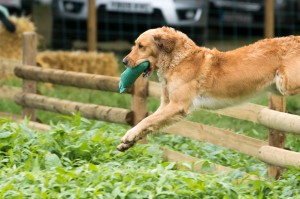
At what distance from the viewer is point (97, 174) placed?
25.3ft

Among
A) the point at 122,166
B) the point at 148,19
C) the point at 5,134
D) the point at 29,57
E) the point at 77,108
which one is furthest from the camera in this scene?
the point at 148,19

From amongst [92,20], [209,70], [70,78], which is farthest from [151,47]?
[92,20]

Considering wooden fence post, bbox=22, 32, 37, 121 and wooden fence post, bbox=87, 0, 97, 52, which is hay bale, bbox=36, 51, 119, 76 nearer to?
wooden fence post, bbox=87, 0, 97, 52

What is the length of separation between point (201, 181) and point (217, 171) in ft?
3.98

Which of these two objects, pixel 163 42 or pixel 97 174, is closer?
pixel 97 174

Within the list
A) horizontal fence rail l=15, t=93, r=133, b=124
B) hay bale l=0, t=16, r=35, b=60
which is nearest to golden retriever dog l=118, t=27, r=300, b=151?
horizontal fence rail l=15, t=93, r=133, b=124

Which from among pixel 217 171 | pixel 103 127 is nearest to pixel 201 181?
pixel 217 171

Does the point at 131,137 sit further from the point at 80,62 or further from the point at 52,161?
the point at 80,62

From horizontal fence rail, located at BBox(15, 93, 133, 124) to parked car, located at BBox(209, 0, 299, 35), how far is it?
8.38 metres

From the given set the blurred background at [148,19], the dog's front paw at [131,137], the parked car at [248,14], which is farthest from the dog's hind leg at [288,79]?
the parked car at [248,14]

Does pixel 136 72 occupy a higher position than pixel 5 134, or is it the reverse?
pixel 136 72

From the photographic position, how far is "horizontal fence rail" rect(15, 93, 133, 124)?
1024 centimetres

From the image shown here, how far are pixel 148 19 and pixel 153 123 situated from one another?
398 inches

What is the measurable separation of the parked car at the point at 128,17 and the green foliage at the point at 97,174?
863cm
